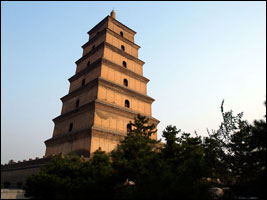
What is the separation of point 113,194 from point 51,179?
10.3ft

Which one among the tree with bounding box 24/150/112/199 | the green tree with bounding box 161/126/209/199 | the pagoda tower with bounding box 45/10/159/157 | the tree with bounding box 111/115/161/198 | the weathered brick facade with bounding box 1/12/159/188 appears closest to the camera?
the green tree with bounding box 161/126/209/199

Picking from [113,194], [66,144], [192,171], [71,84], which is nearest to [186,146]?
[192,171]

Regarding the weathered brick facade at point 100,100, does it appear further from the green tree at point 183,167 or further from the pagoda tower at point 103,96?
the green tree at point 183,167

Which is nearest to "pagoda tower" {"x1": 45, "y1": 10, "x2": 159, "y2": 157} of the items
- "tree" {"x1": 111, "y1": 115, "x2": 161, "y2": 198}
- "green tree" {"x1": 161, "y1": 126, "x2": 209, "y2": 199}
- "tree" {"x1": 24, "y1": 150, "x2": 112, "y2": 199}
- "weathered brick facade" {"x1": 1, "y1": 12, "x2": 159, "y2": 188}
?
"weathered brick facade" {"x1": 1, "y1": 12, "x2": 159, "y2": 188}

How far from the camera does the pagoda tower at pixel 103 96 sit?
17042 mm

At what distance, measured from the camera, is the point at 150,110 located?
22.0m

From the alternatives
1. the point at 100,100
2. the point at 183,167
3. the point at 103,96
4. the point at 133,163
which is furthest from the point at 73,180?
the point at 103,96

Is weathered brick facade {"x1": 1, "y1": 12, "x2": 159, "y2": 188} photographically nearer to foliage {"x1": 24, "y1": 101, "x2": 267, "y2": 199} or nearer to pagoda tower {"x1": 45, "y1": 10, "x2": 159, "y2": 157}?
pagoda tower {"x1": 45, "y1": 10, "x2": 159, "y2": 157}

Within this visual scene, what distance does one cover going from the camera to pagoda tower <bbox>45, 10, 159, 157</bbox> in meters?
17.0

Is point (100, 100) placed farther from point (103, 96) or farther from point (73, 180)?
point (73, 180)

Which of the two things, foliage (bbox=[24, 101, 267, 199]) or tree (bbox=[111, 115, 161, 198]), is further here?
tree (bbox=[111, 115, 161, 198])

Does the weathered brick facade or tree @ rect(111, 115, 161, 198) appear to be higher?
the weathered brick facade

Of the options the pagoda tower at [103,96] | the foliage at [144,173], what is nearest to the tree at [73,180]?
the foliage at [144,173]

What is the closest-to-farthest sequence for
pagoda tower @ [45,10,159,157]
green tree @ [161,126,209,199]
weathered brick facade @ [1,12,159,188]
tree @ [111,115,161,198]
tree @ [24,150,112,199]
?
green tree @ [161,126,209,199] → tree @ [24,150,112,199] → tree @ [111,115,161,198] → weathered brick facade @ [1,12,159,188] → pagoda tower @ [45,10,159,157]
